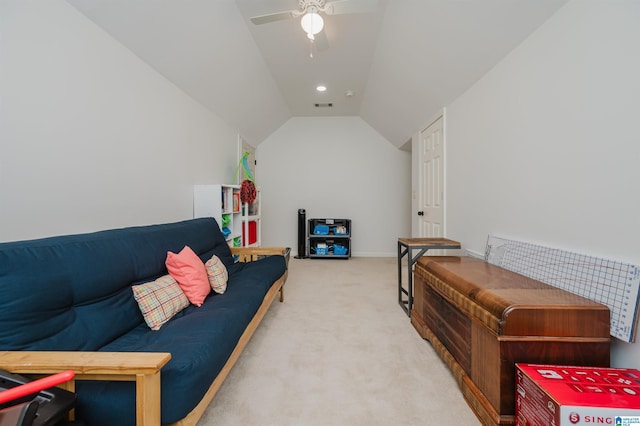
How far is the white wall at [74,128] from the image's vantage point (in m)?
1.32

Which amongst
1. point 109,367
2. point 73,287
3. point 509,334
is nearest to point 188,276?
point 73,287

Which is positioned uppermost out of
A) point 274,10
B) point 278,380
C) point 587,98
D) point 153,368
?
point 274,10

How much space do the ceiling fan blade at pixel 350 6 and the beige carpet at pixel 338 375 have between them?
2.43 metres

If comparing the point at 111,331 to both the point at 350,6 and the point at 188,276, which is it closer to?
the point at 188,276

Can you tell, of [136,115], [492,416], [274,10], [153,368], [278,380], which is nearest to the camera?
[153,368]

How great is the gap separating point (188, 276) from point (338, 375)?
3.69ft

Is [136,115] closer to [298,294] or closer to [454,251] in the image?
[298,294]

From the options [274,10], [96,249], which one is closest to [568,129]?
[274,10]

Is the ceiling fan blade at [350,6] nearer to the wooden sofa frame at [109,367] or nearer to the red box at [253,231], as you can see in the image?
the wooden sofa frame at [109,367]

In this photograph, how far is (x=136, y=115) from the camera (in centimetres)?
212

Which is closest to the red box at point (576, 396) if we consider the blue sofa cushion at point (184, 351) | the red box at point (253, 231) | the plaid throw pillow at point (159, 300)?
the blue sofa cushion at point (184, 351)

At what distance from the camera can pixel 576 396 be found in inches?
36.9

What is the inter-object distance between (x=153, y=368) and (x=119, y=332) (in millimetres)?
732

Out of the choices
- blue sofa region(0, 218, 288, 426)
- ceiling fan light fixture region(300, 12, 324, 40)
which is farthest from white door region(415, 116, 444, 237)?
blue sofa region(0, 218, 288, 426)
